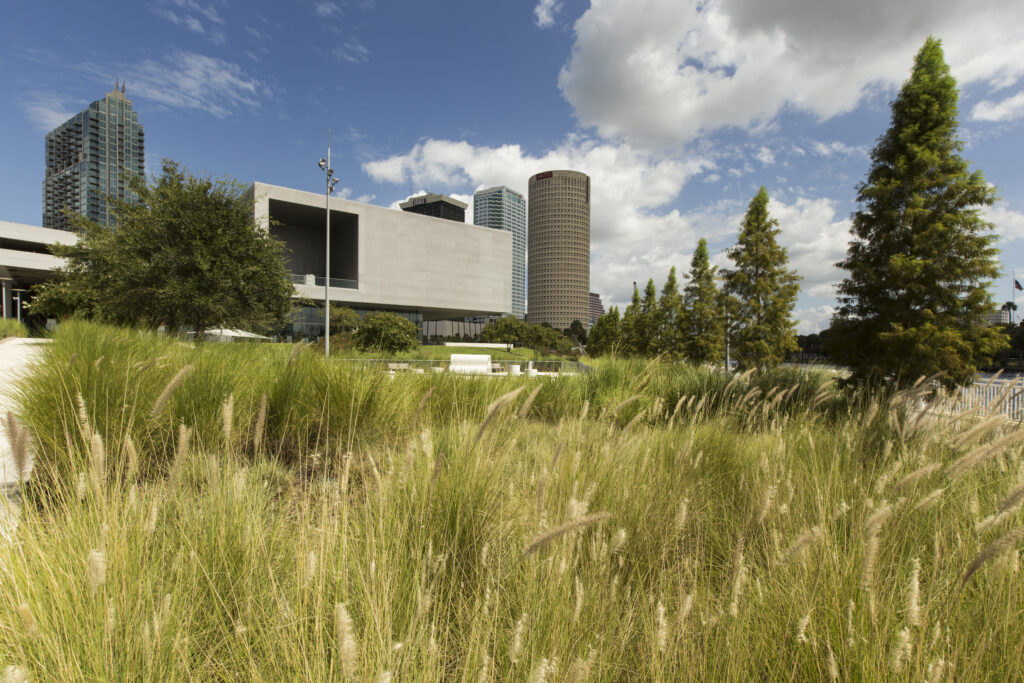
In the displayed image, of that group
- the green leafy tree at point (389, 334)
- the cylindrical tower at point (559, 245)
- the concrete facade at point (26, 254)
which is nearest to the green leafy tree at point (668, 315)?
the green leafy tree at point (389, 334)

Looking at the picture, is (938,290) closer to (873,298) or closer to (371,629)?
(873,298)

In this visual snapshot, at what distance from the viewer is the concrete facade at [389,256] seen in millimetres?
48188

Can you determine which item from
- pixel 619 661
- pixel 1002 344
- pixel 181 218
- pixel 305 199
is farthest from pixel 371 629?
pixel 305 199

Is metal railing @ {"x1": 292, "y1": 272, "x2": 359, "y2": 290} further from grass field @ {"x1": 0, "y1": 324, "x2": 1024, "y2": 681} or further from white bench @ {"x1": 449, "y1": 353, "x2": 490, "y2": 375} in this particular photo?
grass field @ {"x1": 0, "y1": 324, "x2": 1024, "y2": 681}

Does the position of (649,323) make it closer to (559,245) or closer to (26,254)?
(26,254)

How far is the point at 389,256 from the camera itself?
172 feet

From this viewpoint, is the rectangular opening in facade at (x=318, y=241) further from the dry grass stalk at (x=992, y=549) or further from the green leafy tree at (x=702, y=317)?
the dry grass stalk at (x=992, y=549)

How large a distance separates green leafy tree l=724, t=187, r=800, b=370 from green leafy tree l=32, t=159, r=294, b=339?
20.8m

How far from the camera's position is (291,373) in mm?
4781

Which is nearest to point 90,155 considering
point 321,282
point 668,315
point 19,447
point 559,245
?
point 559,245

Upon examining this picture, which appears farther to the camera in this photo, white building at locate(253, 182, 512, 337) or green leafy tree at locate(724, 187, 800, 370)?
white building at locate(253, 182, 512, 337)

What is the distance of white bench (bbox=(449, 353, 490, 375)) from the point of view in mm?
6861

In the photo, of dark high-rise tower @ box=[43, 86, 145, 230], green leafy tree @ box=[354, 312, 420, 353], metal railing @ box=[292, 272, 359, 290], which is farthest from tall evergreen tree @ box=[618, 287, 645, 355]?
dark high-rise tower @ box=[43, 86, 145, 230]

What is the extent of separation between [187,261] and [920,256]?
69.1ft
